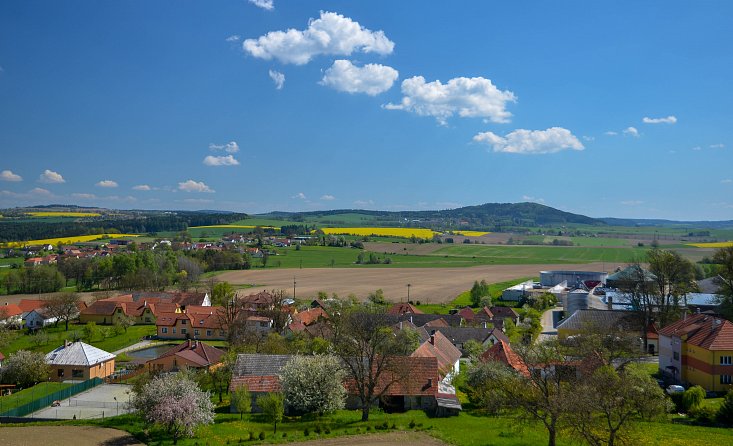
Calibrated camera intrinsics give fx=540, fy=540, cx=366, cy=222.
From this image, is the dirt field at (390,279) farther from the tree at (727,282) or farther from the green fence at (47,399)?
the green fence at (47,399)

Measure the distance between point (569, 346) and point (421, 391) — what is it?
9.42m

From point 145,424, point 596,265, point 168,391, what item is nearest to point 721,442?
point 168,391

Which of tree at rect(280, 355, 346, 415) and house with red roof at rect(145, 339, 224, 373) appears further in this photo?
house with red roof at rect(145, 339, 224, 373)

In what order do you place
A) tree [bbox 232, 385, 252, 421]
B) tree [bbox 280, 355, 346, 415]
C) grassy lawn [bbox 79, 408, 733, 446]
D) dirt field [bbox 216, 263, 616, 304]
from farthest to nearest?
dirt field [bbox 216, 263, 616, 304]
tree [bbox 280, 355, 346, 415]
tree [bbox 232, 385, 252, 421]
grassy lawn [bbox 79, 408, 733, 446]

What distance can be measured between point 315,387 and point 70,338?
126 ft

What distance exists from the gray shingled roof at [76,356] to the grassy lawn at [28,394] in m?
2.42

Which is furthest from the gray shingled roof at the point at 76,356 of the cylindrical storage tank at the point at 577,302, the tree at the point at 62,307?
the cylindrical storage tank at the point at 577,302

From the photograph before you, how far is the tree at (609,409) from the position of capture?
1908 centimetres

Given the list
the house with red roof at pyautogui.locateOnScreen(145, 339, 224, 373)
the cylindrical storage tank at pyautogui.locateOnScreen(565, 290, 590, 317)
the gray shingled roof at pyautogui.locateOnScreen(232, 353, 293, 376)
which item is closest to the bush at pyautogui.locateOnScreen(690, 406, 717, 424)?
the gray shingled roof at pyautogui.locateOnScreen(232, 353, 293, 376)

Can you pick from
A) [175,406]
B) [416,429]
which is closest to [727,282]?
[416,429]

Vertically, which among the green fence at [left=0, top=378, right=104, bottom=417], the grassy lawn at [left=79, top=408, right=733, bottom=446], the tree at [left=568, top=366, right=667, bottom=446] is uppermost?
the tree at [left=568, top=366, right=667, bottom=446]

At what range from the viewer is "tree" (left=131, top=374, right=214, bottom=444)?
2402 cm

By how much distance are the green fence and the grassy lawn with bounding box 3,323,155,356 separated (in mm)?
15044

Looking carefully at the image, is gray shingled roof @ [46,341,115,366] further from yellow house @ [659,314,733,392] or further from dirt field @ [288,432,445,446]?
yellow house @ [659,314,733,392]
